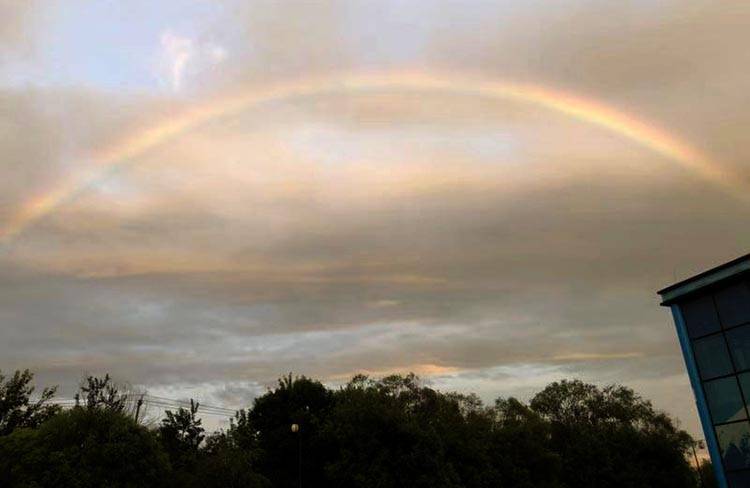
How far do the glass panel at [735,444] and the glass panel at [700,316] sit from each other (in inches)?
203

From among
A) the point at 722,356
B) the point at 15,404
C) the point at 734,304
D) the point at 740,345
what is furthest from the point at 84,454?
the point at 734,304

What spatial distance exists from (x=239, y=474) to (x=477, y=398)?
58.1 metres

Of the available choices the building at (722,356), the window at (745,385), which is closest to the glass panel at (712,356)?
the building at (722,356)

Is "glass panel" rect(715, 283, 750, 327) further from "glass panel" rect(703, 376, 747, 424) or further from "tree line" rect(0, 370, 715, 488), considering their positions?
"tree line" rect(0, 370, 715, 488)

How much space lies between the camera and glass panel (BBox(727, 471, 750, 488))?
30641 millimetres

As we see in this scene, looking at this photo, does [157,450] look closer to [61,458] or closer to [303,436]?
[61,458]

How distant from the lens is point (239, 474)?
135 ft

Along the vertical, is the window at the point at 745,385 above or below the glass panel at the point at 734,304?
below

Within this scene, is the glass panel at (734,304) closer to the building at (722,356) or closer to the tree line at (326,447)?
the building at (722,356)

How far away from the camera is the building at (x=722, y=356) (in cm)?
3103

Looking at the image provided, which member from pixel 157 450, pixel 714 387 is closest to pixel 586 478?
pixel 714 387

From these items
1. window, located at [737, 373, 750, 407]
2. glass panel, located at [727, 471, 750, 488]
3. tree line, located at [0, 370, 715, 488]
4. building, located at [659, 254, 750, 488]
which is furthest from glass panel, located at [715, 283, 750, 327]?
tree line, located at [0, 370, 715, 488]

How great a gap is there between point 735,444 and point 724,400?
2306 mm

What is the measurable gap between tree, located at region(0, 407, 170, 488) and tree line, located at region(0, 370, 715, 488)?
0.06 m
